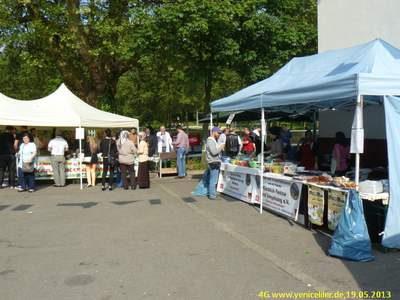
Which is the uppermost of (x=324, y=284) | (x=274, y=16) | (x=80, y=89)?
(x=274, y=16)

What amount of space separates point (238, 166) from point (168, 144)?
6.12 m

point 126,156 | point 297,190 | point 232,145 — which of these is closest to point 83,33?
point 126,156

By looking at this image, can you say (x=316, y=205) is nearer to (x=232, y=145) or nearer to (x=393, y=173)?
(x=393, y=173)

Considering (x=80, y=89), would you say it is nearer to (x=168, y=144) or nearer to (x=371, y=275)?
(x=168, y=144)

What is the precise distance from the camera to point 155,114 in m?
39.4

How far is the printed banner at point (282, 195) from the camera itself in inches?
285

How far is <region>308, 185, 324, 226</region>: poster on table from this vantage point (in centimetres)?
646

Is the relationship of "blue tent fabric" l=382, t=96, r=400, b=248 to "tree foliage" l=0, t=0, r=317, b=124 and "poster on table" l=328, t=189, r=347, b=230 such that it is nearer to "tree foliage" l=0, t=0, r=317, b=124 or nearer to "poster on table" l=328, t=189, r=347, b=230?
"poster on table" l=328, t=189, r=347, b=230

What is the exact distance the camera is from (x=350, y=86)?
5.68 metres

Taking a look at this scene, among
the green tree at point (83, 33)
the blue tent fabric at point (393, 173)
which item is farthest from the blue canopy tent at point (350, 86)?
the green tree at point (83, 33)

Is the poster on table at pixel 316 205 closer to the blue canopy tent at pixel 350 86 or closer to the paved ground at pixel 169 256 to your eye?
the paved ground at pixel 169 256

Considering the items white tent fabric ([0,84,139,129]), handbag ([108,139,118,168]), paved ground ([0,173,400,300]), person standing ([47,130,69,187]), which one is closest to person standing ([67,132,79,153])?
white tent fabric ([0,84,139,129])

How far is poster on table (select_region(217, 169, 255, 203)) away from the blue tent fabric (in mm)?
3616

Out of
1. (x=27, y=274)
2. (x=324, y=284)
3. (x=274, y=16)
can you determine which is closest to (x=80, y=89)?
(x=274, y=16)
